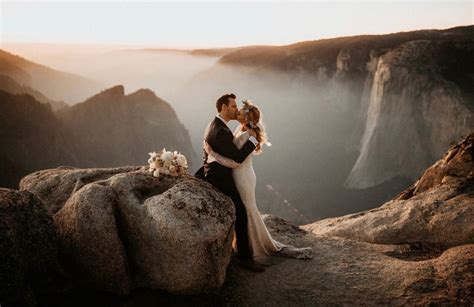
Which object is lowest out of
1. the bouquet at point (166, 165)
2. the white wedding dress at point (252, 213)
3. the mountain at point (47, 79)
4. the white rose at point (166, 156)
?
the white wedding dress at point (252, 213)

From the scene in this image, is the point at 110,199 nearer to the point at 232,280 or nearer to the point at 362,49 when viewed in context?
the point at 232,280

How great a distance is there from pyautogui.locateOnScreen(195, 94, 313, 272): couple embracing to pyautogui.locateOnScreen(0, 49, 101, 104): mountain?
197ft

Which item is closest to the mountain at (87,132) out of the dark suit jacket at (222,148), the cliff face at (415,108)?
the cliff face at (415,108)

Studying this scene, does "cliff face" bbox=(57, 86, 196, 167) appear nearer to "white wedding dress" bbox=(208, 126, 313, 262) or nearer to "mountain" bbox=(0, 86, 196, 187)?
"mountain" bbox=(0, 86, 196, 187)

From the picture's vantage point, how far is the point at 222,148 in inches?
293

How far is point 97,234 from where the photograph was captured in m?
6.41

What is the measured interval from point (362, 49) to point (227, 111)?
79835mm

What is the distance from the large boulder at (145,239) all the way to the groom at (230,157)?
60 cm

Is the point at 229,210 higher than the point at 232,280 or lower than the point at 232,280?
higher

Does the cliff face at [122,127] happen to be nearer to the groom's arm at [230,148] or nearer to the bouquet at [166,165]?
the bouquet at [166,165]

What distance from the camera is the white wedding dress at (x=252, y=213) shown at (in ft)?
24.8

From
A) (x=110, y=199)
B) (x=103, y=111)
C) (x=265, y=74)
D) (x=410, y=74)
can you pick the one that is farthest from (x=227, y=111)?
(x=265, y=74)

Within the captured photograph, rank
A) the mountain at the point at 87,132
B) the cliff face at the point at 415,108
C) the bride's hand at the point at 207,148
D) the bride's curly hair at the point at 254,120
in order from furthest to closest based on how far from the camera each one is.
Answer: the cliff face at the point at 415,108
the mountain at the point at 87,132
the bride's hand at the point at 207,148
the bride's curly hair at the point at 254,120

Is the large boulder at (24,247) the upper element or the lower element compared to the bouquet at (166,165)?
lower
